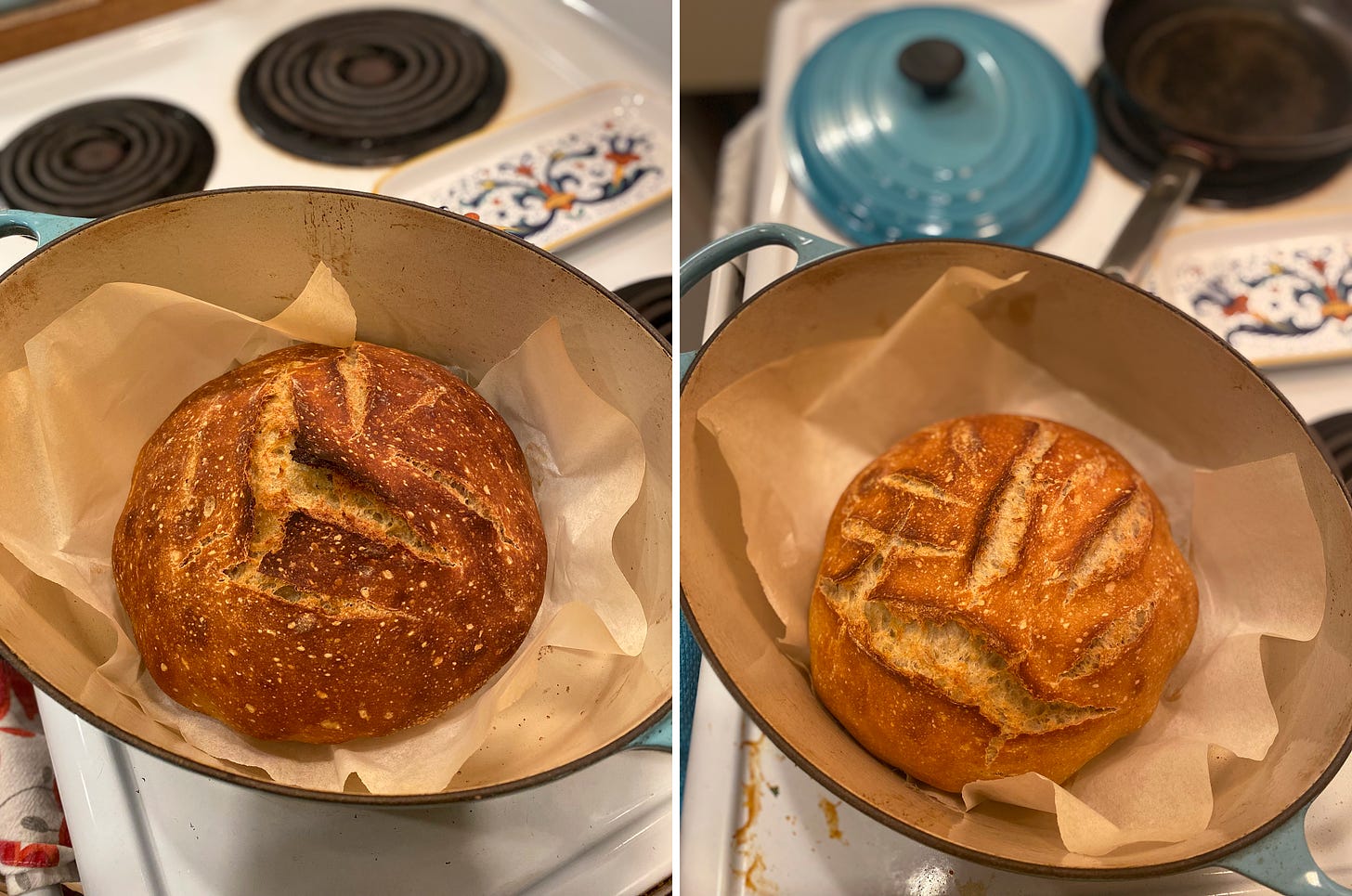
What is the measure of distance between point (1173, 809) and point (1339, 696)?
0.13m

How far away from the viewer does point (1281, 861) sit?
1.78 feet

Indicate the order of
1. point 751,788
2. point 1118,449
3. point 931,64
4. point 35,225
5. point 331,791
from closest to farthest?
point 331,791 < point 35,225 < point 751,788 < point 1118,449 < point 931,64

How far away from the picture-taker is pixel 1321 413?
0.92 m

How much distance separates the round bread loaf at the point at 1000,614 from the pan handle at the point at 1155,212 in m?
0.33

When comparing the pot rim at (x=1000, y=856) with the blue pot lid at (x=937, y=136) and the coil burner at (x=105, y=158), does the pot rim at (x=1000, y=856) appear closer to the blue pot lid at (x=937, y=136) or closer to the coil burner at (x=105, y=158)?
the blue pot lid at (x=937, y=136)

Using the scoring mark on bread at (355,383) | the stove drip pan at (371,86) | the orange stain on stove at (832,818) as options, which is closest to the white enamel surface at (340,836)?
the orange stain on stove at (832,818)

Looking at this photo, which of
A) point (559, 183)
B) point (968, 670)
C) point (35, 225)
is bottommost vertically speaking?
point (968, 670)

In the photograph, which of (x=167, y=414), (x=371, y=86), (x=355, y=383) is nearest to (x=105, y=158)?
(x=371, y=86)

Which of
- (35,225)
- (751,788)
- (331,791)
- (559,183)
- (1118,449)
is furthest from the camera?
(559,183)

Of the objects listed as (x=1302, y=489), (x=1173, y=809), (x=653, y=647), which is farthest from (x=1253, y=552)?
(x=653, y=647)

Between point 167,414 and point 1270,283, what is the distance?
41.5 inches

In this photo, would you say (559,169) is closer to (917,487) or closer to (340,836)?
(917,487)

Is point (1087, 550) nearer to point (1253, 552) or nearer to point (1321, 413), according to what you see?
point (1253, 552)

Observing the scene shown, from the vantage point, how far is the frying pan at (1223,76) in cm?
106
